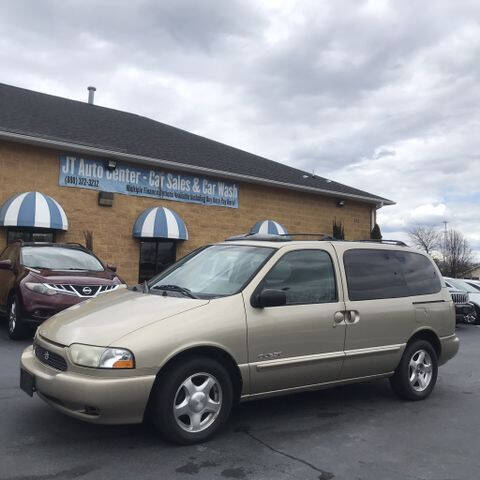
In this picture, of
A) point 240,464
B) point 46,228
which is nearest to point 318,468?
point 240,464

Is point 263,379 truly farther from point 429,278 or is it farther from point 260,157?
point 260,157

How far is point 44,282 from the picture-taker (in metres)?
8.41

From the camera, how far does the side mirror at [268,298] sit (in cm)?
459

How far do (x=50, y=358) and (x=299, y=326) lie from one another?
2.07m

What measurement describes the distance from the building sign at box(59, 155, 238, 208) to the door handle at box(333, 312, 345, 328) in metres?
11.1

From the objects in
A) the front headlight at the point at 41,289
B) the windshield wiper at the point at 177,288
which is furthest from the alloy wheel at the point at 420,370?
the front headlight at the point at 41,289

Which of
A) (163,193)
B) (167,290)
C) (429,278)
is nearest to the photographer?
(167,290)

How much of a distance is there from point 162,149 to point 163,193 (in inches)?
58.5

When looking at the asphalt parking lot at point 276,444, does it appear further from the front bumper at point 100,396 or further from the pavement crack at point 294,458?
the front bumper at point 100,396

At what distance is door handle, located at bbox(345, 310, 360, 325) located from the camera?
5259 millimetres

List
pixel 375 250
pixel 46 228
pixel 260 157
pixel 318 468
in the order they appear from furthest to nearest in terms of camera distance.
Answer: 1. pixel 260 157
2. pixel 46 228
3. pixel 375 250
4. pixel 318 468

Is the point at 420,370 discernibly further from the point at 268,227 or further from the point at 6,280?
the point at 268,227

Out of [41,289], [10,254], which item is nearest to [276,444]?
[41,289]

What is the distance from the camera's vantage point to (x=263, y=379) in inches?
182
